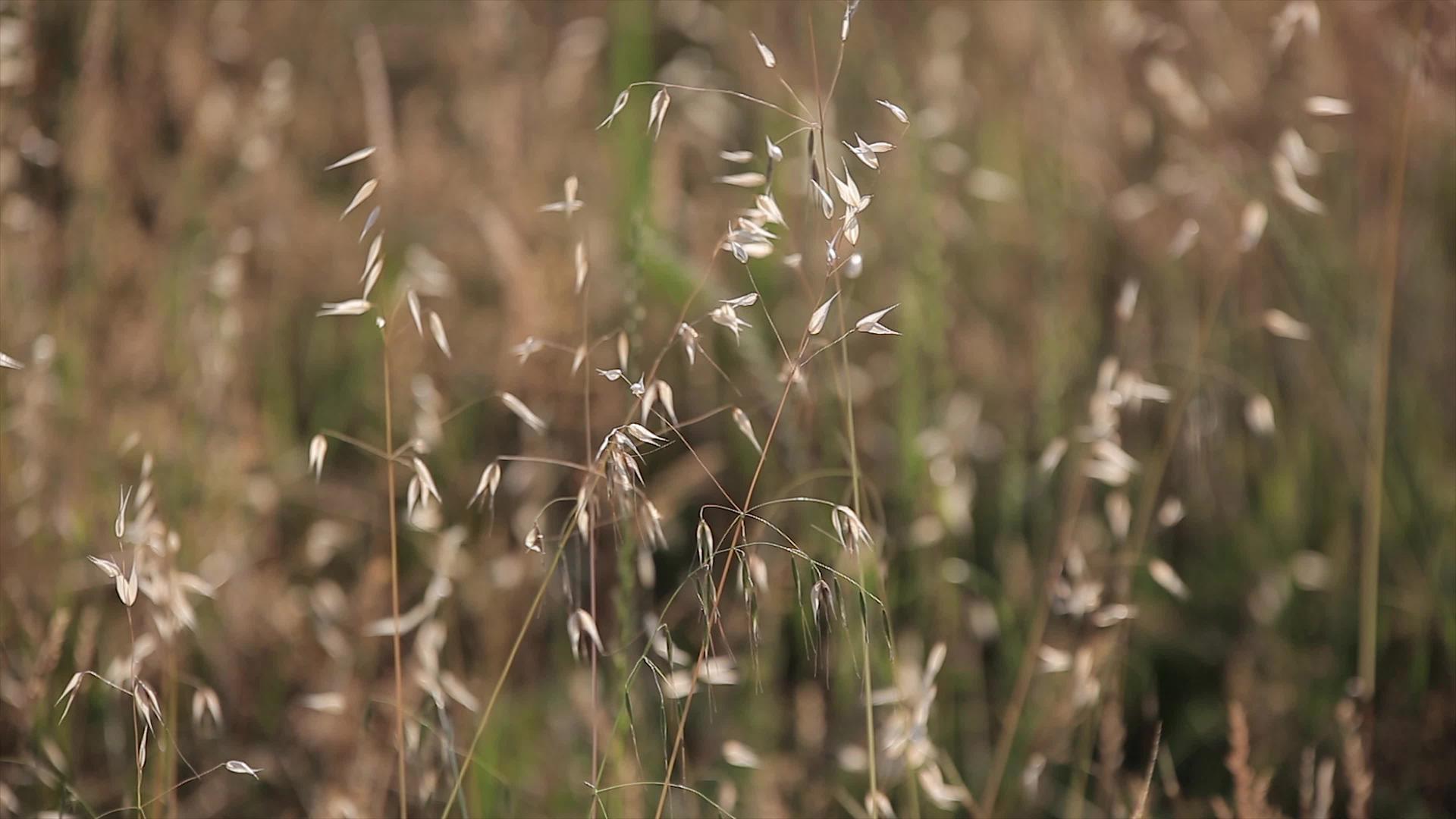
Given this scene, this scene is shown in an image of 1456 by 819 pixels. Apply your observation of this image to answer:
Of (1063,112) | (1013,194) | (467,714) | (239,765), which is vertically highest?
(239,765)

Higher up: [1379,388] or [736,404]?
[1379,388]

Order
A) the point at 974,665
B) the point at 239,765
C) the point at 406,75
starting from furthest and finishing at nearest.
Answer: the point at 406,75
the point at 974,665
the point at 239,765

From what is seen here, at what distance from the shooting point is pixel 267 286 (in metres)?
2.57

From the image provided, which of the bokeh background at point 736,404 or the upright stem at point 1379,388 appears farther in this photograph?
the bokeh background at point 736,404

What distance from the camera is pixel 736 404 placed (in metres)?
2.30

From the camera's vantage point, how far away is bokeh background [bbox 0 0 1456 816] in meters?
1.70

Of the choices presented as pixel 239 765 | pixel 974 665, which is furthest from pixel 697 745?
pixel 239 765

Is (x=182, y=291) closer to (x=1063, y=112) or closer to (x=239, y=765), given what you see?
(x=239, y=765)

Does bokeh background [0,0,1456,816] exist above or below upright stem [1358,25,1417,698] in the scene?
below

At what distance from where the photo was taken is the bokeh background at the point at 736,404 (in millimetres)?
1700

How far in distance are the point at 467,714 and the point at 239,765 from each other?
2.37 feet

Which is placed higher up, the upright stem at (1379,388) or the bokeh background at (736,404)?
the upright stem at (1379,388)

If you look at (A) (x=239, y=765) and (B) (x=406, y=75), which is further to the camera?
(B) (x=406, y=75)

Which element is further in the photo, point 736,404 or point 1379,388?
point 736,404
